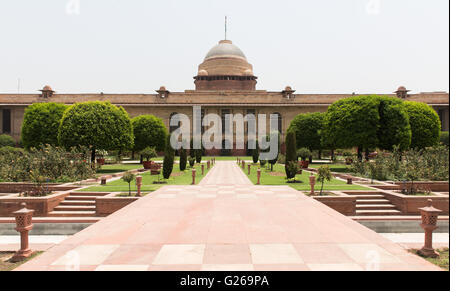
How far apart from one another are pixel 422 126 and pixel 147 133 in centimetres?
2778

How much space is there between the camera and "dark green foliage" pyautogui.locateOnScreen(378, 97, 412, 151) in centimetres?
2288

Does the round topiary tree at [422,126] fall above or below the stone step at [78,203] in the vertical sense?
above

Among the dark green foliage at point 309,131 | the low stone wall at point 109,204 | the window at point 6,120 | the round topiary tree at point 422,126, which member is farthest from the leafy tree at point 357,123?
the window at point 6,120

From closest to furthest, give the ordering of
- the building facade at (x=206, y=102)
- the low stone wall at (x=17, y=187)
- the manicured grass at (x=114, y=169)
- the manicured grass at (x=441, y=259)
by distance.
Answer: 1. the manicured grass at (x=441, y=259)
2. the low stone wall at (x=17, y=187)
3. the manicured grass at (x=114, y=169)
4. the building facade at (x=206, y=102)

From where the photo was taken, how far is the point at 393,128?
23062 mm

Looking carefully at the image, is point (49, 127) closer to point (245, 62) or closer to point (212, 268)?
point (212, 268)

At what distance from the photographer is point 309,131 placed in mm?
32281

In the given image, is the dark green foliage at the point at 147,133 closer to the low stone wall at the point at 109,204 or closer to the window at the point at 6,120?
the low stone wall at the point at 109,204

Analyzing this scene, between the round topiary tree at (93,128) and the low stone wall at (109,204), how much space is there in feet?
41.1

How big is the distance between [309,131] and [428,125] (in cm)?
1083

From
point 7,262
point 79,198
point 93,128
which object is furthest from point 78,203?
point 93,128

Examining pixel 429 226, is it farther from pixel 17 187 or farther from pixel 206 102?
pixel 206 102

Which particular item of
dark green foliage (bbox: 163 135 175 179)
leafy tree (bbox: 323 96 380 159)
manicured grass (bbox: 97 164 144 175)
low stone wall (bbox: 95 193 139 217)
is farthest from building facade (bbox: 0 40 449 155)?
low stone wall (bbox: 95 193 139 217)

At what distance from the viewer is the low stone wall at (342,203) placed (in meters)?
10.8
